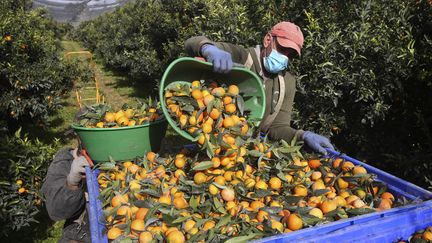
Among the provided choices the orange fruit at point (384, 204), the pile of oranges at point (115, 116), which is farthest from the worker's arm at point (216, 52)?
the orange fruit at point (384, 204)

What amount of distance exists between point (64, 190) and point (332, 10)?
3.04m

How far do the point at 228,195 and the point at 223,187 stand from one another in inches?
2.2

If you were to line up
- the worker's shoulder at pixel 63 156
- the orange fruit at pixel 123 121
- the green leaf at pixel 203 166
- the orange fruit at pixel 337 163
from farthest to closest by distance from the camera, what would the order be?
the worker's shoulder at pixel 63 156 < the orange fruit at pixel 123 121 < the orange fruit at pixel 337 163 < the green leaf at pixel 203 166

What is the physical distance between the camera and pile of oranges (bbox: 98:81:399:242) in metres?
1.42

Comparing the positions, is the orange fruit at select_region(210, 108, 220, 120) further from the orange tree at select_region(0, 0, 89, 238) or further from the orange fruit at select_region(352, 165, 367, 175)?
the orange tree at select_region(0, 0, 89, 238)

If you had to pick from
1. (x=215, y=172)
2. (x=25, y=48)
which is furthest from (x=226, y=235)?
(x=25, y=48)

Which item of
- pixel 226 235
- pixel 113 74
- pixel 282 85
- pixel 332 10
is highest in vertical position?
pixel 332 10

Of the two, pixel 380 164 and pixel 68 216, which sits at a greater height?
pixel 68 216

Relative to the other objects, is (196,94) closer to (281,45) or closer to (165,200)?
(165,200)

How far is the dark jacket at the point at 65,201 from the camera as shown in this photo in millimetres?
2135

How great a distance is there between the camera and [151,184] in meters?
1.76

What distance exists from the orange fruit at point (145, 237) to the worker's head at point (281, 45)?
1.51 metres

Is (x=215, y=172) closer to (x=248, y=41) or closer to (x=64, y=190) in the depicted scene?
(x=64, y=190)

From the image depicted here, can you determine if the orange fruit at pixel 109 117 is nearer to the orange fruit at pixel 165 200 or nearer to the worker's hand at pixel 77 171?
the worker's hand at pixel 77 171
